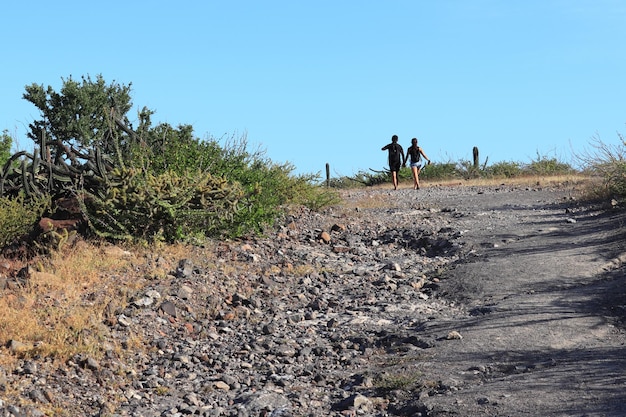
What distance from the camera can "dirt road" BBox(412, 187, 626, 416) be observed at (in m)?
5.14

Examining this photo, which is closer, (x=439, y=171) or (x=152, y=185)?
(x=152, y=185)

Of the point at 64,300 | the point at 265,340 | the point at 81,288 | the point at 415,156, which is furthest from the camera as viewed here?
the point at 415,156

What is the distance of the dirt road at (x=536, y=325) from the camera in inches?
A: 202

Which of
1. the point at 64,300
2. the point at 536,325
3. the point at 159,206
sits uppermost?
the point at 159,206

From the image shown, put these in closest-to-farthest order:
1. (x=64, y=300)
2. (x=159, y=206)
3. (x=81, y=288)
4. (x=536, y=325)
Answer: (x=536, y=325), (x=64, y=300), (x=81, y=288), (x=159, y=206)

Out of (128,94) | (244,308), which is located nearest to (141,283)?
(244,308)

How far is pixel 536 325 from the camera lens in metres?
6.88

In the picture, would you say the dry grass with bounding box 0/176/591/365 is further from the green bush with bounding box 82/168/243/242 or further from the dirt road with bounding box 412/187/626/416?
the dirt road with bounding box 412/187/626/416

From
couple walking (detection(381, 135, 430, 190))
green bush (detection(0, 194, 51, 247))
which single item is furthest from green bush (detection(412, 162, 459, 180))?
green bush (detection(0, 194, 51, 247))

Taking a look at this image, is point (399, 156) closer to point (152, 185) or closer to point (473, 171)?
point (473, 171)

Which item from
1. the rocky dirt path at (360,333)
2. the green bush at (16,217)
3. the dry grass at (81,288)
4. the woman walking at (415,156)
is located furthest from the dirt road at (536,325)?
the woman walking at (415,156)

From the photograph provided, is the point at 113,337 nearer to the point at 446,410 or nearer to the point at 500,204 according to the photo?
the point at 446,410

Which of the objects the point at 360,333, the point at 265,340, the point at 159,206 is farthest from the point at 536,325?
the point at 159,206

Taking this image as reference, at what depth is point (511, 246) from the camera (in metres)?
10.6
